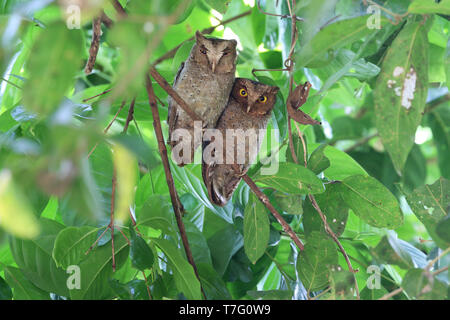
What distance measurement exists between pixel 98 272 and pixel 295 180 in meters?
0.62

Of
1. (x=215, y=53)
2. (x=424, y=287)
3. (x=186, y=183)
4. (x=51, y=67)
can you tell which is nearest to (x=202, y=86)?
(x=215, y=53)

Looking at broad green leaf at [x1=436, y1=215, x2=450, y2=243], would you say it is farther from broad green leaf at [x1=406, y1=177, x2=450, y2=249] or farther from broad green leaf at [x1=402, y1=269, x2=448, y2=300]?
broad green leaf at [x1=406, y1=177, x2=450, y2=249]

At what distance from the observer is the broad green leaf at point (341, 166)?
171 centimetres

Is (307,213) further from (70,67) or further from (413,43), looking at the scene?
(70,67)

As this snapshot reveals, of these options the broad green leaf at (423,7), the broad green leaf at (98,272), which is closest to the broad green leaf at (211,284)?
the broad green leaf at (98,272)

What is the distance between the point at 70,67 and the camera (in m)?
0.50

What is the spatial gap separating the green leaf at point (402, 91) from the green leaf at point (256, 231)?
20.2 inches

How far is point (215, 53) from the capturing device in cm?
193

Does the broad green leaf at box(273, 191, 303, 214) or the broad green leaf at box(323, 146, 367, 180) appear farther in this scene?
the broad green leaf at box(323, 146, 367, 180)

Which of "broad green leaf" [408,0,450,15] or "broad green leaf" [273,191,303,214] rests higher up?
"broad green leaf" [408,0,450,15]

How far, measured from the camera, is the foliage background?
0.47 meters

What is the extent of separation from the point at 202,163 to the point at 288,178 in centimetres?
63

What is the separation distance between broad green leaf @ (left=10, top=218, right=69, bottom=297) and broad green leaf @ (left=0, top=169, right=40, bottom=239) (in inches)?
37.3

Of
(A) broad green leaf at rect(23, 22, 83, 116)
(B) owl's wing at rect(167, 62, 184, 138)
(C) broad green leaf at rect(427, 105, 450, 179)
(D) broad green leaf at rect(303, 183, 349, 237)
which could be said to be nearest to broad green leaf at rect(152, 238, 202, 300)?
(D) broad green leaf at rect(303, 183, 349, 237)
